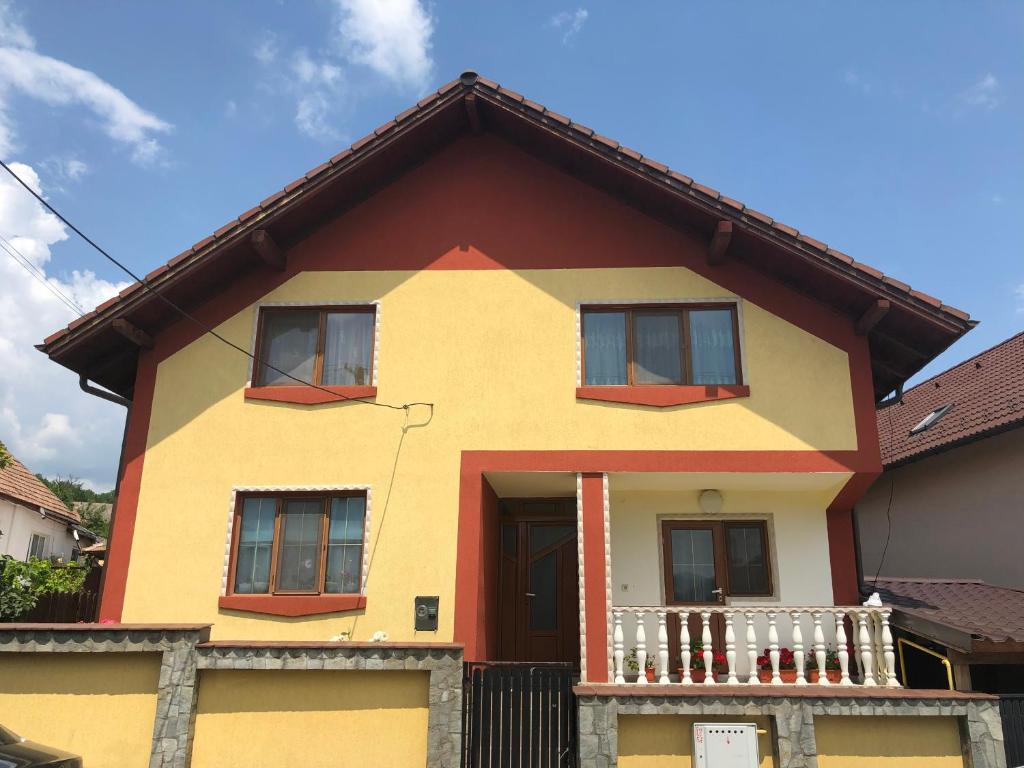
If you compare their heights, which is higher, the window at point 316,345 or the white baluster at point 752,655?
the window at point 316,345

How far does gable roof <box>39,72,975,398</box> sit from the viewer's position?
9.90 m

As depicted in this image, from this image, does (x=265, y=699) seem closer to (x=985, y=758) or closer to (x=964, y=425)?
(x=985, y=758)

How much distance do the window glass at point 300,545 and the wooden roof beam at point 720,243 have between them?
601 cm

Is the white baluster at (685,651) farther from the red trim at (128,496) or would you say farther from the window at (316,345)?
the red trim at (128,496)

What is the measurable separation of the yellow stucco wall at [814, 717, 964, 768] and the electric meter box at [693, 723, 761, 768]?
0.71 meters

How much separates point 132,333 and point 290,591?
3971 mm

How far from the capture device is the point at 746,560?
10.9 m

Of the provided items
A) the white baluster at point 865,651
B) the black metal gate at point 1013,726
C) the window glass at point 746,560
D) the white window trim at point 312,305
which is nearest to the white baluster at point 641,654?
the window glass at point 746,560

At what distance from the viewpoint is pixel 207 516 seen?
10227 mm

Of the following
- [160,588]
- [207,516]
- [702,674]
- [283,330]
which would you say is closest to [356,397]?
[283,330]

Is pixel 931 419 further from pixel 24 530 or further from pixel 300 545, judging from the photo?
pixel 24 530

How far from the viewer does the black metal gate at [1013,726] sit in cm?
820

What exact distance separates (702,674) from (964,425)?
7.30m

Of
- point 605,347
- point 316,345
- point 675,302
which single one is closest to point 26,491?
point 316,345
